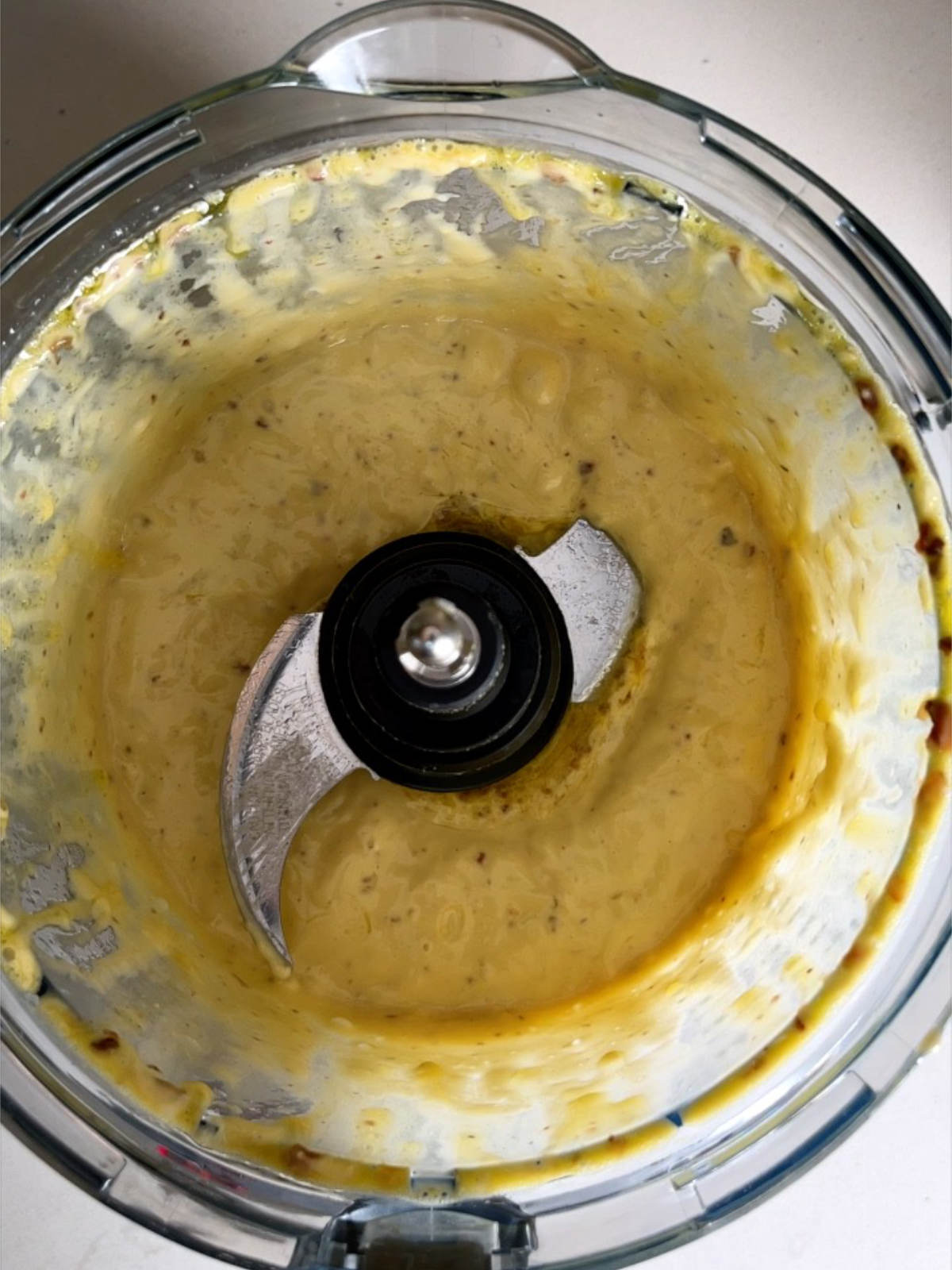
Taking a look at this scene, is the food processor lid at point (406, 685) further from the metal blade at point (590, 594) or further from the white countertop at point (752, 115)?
the white countertop at point (752, 115)

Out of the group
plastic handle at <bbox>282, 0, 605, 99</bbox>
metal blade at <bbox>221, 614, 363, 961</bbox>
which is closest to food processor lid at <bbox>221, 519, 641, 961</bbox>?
metal blade at <bbox>221, 614, 363, 961</bbox>

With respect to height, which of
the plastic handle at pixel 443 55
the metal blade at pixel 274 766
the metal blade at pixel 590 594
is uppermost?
the plastic handle at pixel 443 55

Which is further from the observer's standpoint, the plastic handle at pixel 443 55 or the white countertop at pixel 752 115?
the white countertop at pixel 752 115

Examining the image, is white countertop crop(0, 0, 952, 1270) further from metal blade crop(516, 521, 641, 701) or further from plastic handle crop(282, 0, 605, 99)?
metal blade crop(516, 521, 641, 701)

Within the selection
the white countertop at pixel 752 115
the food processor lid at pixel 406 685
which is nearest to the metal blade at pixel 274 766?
the food processor lid at pixel 406 685

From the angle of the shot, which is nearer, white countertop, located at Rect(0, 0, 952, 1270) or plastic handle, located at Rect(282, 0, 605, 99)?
plastic handle, located at Rect(282, 0, 605, 99)

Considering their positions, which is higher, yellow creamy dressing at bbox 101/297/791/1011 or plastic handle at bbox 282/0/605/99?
plastic handle at bbox 282/0/605/99

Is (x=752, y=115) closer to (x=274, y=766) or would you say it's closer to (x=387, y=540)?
(x=387, y=540)

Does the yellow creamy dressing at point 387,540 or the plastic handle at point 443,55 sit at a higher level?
the plastic handle at point 443,55
